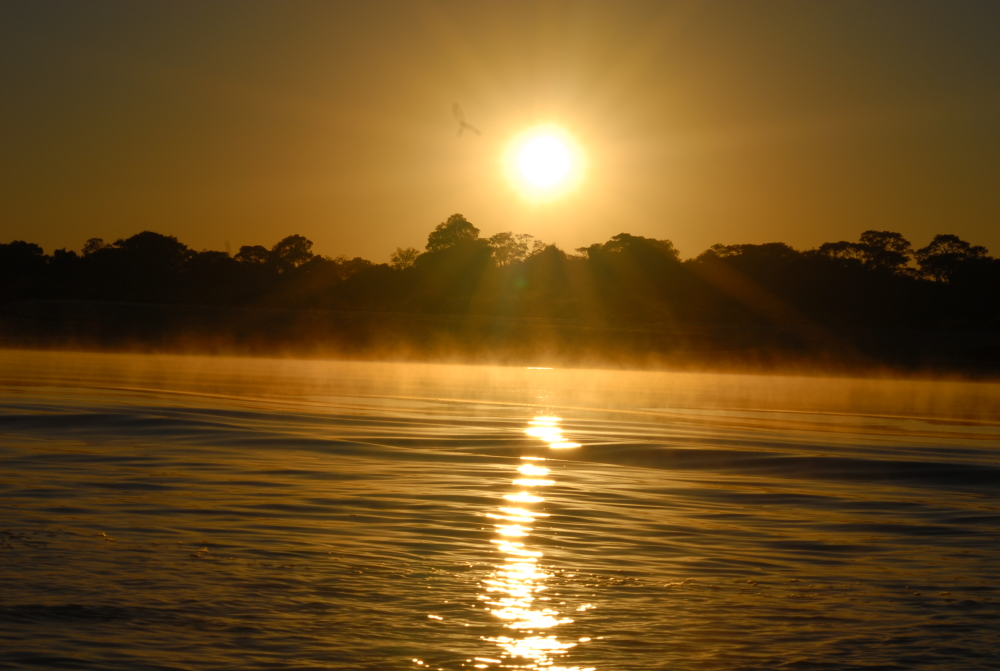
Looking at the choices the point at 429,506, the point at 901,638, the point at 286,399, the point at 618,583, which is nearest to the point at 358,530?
→ the point at 429,506

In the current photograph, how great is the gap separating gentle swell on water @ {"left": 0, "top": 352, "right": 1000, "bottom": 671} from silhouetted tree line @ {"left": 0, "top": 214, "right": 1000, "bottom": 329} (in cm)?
5634

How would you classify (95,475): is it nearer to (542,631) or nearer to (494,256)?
(542,631)

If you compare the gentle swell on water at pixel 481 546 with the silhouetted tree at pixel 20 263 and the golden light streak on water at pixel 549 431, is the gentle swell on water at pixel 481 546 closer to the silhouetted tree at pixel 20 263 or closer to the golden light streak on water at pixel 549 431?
the golden light streak on water at pixel 549 431

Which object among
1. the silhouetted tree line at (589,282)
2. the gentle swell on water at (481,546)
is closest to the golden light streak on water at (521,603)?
the gentle swell on water at (481,546)

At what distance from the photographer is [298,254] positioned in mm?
111188

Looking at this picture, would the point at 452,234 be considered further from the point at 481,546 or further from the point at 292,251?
the point at 481,546

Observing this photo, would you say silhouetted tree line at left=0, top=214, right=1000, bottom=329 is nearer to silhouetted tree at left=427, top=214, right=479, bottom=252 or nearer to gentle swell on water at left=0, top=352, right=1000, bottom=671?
silhouetted tree at left=427, top=214, right=479, bottom=252

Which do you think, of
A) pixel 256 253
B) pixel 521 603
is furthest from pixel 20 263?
pixel 521 603

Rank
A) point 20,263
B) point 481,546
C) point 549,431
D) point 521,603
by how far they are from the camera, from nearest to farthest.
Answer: point 521,603
point 481,546
point 549,431
point 20,263

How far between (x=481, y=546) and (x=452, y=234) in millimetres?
98165

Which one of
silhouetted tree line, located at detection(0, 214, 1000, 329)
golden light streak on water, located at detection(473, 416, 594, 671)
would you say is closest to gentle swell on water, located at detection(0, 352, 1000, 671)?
golden light streak on water, located at detection(473, 416, 594, 671)

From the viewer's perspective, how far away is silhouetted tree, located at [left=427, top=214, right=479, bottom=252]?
10162cm

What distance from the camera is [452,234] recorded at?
104 m

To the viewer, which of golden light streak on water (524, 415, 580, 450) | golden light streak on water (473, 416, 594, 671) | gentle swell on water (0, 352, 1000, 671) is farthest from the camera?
golden light streak on water (524, 415, 580, 450)
